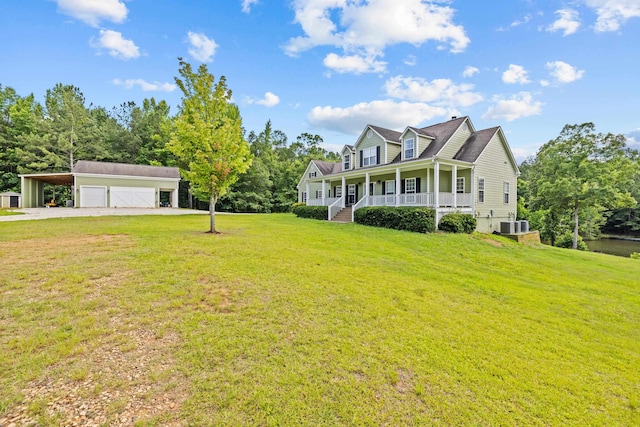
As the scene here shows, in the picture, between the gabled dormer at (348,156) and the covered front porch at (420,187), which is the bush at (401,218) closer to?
the covered front porch at (420,187)

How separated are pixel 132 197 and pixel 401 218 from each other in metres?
25.7

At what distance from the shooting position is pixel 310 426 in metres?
2.42

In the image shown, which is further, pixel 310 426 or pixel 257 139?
pixel 257 139

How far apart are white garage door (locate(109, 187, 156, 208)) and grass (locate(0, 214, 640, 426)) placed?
2188cm

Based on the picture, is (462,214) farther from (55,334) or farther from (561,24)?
(55,334)

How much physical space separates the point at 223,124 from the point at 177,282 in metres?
7.91

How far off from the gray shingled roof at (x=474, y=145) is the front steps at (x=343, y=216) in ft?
26.0

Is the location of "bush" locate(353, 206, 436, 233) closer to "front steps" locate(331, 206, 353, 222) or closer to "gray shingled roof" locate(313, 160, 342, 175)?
"front steps" locate(331, 206, 353, 222)

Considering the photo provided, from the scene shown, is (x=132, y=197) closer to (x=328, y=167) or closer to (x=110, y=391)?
(x=328, y=167)

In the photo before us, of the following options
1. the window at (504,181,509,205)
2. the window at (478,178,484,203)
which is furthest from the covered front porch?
the window at (504,181,509,205)

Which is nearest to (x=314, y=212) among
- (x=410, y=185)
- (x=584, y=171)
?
(x=410, y=185)

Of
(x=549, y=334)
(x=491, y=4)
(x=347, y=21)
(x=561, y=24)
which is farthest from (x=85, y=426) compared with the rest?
(x=561, y=24)

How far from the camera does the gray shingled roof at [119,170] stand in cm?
2586

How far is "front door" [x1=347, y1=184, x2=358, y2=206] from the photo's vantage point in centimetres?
2378
